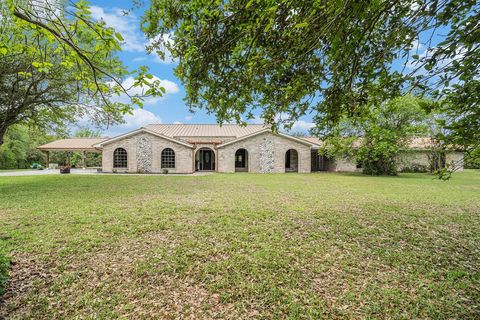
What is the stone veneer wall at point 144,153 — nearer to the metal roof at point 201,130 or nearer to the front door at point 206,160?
the metal roof at point 201,130

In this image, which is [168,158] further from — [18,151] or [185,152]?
[18,151]

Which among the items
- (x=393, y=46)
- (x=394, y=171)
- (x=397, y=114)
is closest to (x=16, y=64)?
(x=393, y=46)

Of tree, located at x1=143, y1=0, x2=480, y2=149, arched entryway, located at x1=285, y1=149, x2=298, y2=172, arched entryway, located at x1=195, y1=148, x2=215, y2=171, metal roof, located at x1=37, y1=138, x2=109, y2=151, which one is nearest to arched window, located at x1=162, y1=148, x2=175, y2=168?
arched entryway, located at x1=195, y1=148, x2=215, y2=171

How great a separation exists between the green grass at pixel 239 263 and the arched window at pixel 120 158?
1618cm

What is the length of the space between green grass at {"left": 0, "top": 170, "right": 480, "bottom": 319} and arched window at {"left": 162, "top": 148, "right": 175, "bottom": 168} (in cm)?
1583

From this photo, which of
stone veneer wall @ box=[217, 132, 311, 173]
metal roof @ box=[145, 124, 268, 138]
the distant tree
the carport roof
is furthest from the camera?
the distant tree

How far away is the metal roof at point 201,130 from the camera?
2867 cm

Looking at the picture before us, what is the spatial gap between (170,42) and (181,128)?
28.5 metres

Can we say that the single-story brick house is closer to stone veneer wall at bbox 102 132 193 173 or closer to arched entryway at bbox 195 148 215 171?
stone veneer wall at bbox 102 132 193 173

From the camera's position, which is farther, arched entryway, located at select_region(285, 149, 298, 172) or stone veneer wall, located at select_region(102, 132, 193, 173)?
arched entryway, located at select_region(285, 149, 298, 172)

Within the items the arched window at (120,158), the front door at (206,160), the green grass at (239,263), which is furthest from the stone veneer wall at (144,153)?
the green grass at (239,263)

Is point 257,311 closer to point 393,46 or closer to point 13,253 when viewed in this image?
point 393,46

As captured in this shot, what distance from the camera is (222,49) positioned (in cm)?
356

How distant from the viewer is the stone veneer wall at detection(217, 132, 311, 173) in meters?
24.0
